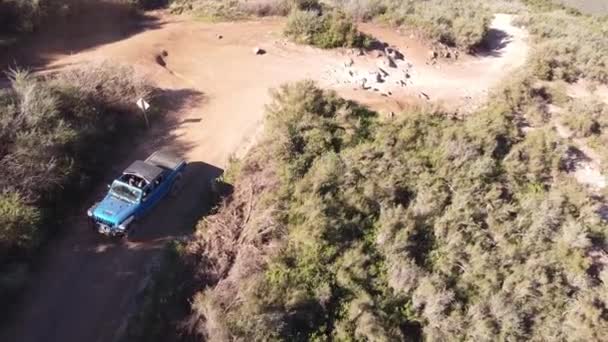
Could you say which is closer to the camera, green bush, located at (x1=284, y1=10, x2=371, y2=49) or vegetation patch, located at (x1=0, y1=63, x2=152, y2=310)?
vegetation patch, located at (x1=0, y1=63, x2=152, y2=310)

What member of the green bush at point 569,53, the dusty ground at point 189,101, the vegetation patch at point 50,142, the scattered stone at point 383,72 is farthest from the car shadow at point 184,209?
the green bush at point 569,53

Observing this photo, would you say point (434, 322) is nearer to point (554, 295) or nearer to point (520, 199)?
point (554, 295)

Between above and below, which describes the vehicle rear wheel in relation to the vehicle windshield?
below

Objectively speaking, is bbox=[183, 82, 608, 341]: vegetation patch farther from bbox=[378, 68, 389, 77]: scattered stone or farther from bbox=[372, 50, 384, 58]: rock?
bbox=[372, 50, 384, 58]: rock

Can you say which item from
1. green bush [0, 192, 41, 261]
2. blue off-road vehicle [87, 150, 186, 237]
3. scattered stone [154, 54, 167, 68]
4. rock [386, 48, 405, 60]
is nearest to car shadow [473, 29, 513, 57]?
rock [386, 48, 405, 60]

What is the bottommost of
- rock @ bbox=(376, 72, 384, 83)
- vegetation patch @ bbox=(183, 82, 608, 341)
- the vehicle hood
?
vegetation patch @ bbox=(183, 82, 608, 341)

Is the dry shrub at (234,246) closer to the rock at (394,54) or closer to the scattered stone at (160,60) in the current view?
the scattered stone at (160,60)

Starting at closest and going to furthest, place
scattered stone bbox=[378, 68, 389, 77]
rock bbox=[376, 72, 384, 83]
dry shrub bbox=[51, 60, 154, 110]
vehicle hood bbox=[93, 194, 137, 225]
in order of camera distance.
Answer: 1. vehicle hood bbox=[93, 194, 137, 225]
2. dry shrub bbox=[51, 60, 154, 110]
3. rock bbox=[376, 72, 384, 83]
4. scattered stone bbox=[378, 68, 389, 77]
